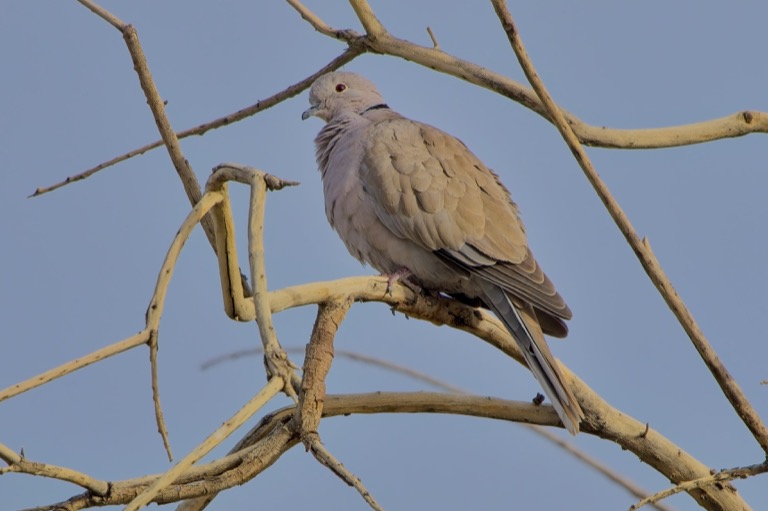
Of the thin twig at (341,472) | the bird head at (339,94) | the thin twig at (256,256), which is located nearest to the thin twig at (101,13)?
the thin twig at (256,256)

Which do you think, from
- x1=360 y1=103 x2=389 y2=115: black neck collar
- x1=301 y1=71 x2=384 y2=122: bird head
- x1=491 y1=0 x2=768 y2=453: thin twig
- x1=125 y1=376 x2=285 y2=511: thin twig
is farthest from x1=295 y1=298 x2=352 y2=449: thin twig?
x1=301 y1=71 x2=384 y2=122: bird head

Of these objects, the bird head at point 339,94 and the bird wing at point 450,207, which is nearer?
the bird wing at point 450,207

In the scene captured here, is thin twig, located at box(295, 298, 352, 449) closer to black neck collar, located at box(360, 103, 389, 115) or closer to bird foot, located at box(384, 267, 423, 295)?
bird foot, located at box(384, 267, 423, 295)

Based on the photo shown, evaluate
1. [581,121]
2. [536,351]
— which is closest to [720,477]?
[536,351]

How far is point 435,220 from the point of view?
13.9ft

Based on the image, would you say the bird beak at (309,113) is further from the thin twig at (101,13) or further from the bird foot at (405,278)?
the thin twig at (101,13)

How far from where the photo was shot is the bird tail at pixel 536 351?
3.38 meters

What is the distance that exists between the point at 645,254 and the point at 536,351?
912 mm

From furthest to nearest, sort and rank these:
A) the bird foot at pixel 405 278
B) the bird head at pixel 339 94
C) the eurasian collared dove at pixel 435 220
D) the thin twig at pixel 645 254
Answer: the bird head at pixel 339 94, the eurasian collared dove at pixel 435 220, the bird foot at pixel 405 278, the thin twig at pixel 645 254

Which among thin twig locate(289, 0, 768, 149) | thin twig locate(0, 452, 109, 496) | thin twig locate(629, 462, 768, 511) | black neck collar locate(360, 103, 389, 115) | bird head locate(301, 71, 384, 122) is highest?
bird head locate(301, 71, 384, 122)

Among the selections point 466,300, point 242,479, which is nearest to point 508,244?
point 466,300

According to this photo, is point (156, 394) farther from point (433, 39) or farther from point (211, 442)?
point (433, 39)

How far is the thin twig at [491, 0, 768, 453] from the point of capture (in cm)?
265

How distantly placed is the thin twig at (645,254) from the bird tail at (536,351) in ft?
1.99
